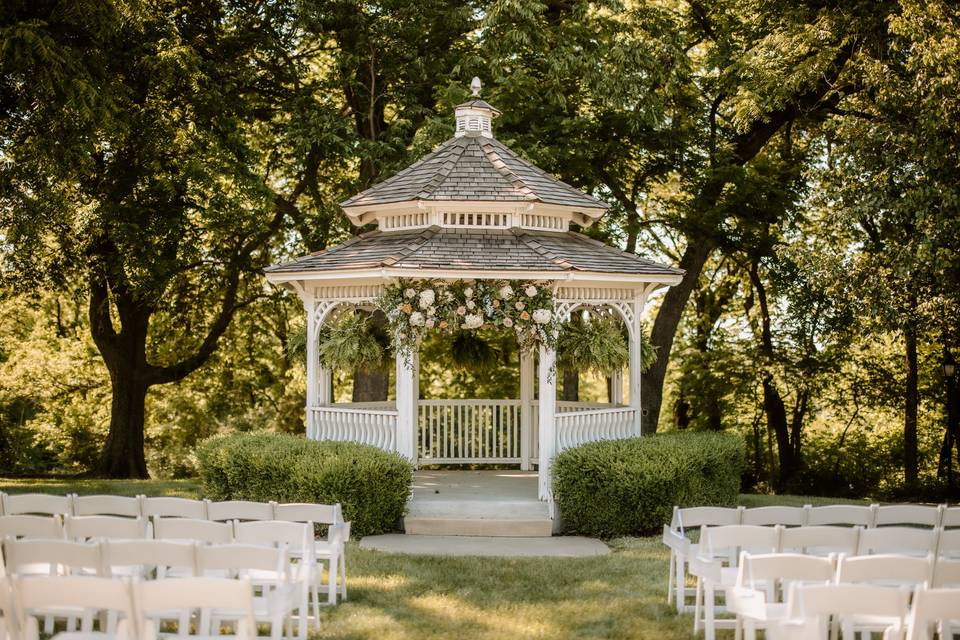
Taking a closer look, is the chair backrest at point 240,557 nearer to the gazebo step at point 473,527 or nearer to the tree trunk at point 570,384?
the gazebo step at point 473,527

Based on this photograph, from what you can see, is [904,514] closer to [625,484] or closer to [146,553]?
[625,484]

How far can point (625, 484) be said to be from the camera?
39.2ft

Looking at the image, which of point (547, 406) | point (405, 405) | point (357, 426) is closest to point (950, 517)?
point (547, 406)

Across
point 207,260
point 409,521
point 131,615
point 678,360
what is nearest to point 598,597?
point 409,521

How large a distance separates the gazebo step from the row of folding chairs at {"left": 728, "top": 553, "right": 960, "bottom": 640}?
5282mm

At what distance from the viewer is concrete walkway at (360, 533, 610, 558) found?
11102 millimetres

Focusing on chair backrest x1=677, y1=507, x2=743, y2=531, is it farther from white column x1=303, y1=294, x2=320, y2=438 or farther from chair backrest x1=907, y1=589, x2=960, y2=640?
white column x1=303, y1=294, x2=320, y2=438

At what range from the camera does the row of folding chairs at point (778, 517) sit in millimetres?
8391

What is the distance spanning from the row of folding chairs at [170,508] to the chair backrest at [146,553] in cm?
158

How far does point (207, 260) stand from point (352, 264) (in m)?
9.34

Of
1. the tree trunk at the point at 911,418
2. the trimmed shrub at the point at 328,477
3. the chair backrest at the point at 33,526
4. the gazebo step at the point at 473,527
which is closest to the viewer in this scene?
the chair backrest at the point at 33,526

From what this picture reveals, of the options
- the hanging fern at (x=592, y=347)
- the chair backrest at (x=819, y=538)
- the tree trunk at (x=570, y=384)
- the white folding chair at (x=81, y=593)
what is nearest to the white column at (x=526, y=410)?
the hanging fern at (x=592, y=347)

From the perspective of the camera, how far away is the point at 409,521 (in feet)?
40.4

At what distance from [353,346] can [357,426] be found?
1.11m
